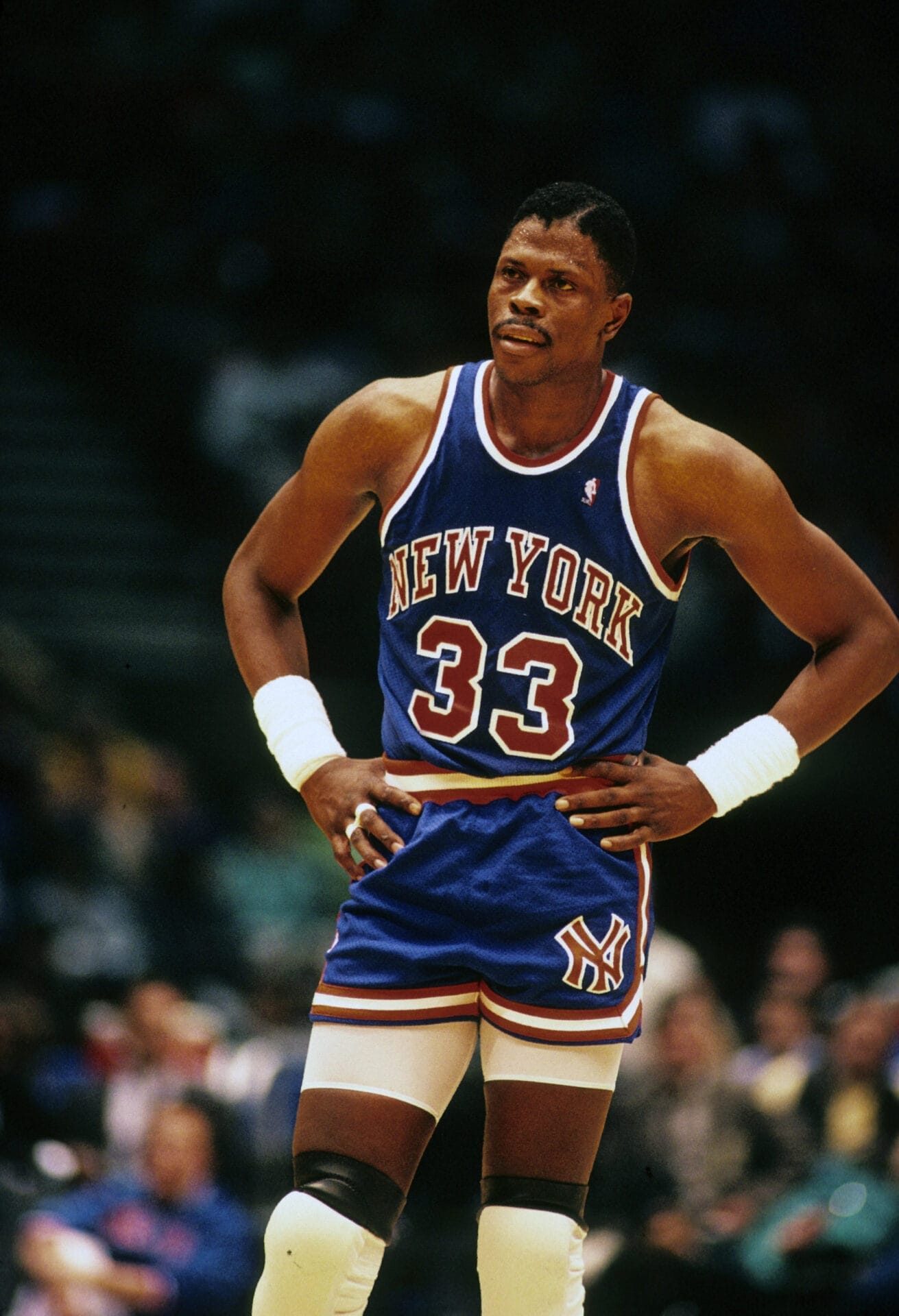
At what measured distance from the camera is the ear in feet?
8.82

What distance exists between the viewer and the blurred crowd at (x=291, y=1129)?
191 inches

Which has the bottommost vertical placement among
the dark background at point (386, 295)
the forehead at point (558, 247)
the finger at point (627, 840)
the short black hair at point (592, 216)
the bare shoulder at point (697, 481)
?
the finger at point (627, 840)

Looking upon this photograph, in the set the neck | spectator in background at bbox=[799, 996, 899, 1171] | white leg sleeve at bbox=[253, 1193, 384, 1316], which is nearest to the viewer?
white leg sleeve at bbox=[253, 1193, 384, 1316]

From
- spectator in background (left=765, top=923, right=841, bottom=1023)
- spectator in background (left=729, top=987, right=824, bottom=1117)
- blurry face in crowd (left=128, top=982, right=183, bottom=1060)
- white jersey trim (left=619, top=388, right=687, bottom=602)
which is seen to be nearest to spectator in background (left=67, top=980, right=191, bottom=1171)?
blurry face in crowd (left=128, top=982, right=183, bottom=1060)

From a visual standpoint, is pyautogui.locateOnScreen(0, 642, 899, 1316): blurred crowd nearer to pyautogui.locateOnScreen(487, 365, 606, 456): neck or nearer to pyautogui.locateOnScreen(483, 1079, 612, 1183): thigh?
pyautogui.locateOnScreen(483, 1079, 612, 1183): thigh

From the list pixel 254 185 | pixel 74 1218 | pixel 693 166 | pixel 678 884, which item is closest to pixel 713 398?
pixel 693 166

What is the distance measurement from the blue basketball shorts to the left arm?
8 cm

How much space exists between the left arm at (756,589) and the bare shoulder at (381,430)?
0.36 metres

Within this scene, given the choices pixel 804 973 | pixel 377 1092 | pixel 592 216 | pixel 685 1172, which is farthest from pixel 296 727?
pixel 804 973

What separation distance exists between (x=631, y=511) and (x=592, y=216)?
0.47 m

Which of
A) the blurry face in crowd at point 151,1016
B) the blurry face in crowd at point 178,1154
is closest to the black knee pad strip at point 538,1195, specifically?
the blurry face in crowd at point 178,1154

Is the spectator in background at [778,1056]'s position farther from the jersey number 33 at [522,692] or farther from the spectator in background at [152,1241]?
the jersey number 33 at [522,692]

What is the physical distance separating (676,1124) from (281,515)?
311cm

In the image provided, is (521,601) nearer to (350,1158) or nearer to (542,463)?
(542,463)
